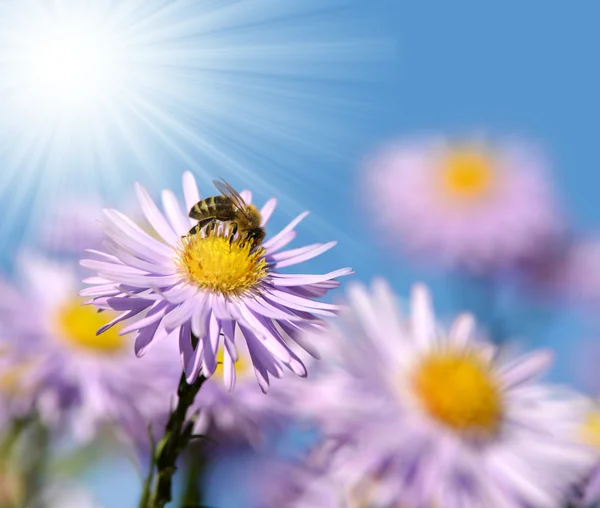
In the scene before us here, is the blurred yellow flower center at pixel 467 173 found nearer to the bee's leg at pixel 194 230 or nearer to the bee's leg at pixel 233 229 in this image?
the bee's leg at pixel 233 229

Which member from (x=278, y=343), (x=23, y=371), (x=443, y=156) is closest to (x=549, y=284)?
(x=443, y=156)

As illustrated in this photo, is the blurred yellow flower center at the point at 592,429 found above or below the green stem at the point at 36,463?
above

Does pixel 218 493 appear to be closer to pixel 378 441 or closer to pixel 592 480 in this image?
pixel 378 441

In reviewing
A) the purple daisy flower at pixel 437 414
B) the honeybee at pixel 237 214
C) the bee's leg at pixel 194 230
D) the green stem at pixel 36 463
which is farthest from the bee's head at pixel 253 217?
the green stem at pixel 36 463

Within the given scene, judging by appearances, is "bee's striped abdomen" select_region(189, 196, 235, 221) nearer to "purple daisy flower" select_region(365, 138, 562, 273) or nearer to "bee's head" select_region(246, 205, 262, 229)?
"bee's head" select_region(246, 205, 262, 229)

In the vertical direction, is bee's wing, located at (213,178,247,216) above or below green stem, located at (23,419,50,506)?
above

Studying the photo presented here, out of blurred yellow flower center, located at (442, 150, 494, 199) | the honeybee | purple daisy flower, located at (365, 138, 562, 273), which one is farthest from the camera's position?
blurred yellow flower center, located at (442, 150, 494, 199)

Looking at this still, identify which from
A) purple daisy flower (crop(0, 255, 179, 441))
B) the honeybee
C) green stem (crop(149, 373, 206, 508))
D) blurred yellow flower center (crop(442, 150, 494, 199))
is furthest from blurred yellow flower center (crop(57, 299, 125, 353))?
blurred yellow flower center (crop(442, 150, 494, 199))

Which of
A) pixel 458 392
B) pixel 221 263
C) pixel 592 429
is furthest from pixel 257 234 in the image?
pixel 592 429
